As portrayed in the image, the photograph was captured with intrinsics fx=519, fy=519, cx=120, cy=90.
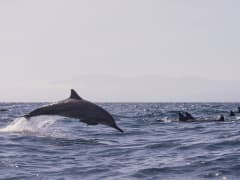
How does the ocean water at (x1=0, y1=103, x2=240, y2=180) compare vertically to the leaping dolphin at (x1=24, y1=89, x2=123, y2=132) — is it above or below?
below

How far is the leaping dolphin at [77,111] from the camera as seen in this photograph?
18219 millimetres

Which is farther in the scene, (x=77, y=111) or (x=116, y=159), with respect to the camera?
(x=77, y=111)

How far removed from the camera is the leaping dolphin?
717 inches

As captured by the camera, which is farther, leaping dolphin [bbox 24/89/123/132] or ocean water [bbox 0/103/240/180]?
leaping dolphin [bbox 24/89/123/132]

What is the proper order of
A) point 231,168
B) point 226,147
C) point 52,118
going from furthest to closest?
point 52,118 → point 226,147 → point 231,168

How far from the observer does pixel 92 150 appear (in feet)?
50.1

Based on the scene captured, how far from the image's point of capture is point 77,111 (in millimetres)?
18250

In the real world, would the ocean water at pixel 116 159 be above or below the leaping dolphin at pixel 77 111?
below

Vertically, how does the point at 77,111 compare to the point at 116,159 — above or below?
above

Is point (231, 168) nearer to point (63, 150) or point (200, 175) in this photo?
point (200, 175)

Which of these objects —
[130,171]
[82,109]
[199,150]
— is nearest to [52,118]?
[82,109]

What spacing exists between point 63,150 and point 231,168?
528 centimetres

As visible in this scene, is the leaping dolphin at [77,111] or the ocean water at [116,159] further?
the leaping dolphin at [77,111]

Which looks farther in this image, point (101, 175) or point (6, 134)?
point (6, 134)
